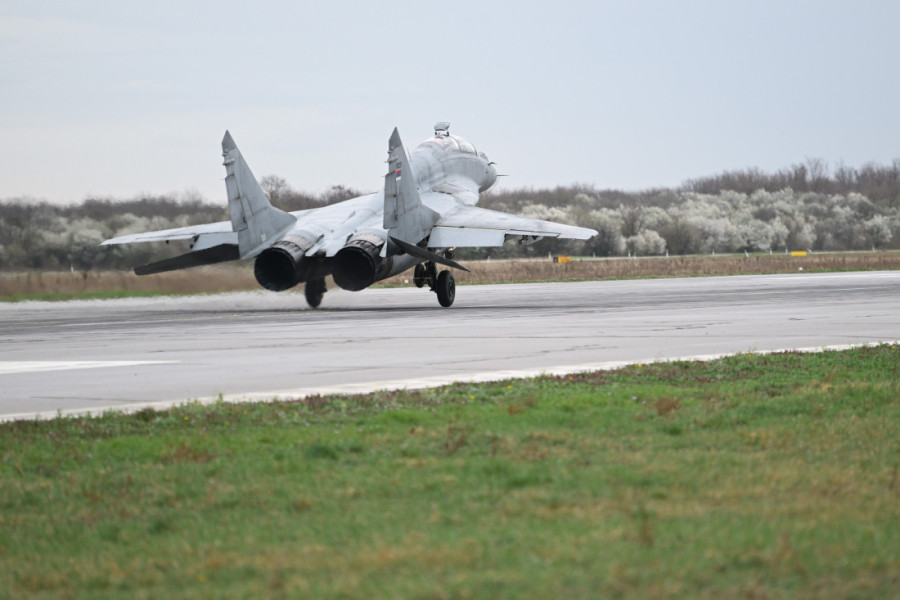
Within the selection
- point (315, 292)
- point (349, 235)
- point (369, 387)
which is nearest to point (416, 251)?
point (349, 235)

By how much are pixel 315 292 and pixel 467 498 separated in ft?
87.7

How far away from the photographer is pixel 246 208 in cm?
3081

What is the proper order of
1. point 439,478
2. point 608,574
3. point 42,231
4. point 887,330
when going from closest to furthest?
point 608,574 < point 439,478 < point 887,330 < point 42,231

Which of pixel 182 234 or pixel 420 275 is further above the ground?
pixel 182 234

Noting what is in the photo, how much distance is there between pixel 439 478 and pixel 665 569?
2.60 meters

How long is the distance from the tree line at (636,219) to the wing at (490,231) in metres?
8.72

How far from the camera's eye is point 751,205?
126m

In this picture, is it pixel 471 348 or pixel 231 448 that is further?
pixel 471 348

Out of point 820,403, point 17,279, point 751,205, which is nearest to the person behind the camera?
point 820,403

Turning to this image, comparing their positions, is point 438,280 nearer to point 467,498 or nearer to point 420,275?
point 420,275

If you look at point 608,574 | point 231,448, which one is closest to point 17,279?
point 231,448

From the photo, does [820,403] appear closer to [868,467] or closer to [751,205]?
[868,467]

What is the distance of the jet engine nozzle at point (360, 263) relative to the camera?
30109 millimetres

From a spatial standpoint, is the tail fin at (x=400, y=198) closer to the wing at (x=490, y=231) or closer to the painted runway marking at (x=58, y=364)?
the wing at (x=490, y=231)
